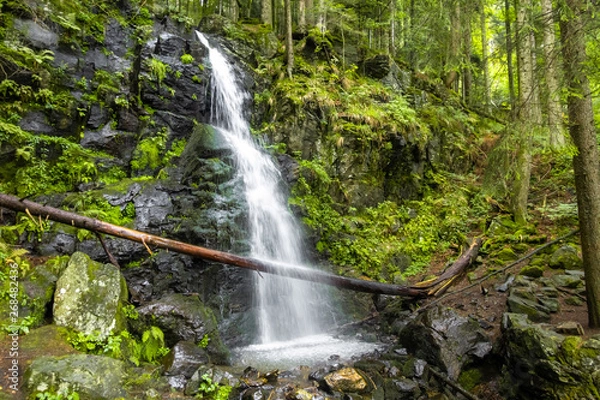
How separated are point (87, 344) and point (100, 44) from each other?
9661mm

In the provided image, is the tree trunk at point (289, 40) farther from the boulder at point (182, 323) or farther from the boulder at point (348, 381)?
the boulder at point (348, 381)

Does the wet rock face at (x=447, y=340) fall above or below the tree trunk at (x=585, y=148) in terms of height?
below

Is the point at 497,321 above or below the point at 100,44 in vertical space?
below

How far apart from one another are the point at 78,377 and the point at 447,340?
18.1ft

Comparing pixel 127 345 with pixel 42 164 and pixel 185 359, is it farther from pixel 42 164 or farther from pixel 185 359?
pixel 42 164

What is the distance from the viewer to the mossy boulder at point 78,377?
3.69 meters

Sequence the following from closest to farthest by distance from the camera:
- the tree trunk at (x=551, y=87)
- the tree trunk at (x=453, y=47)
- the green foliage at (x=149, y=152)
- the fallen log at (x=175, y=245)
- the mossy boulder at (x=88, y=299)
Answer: the mossy boulder at (x=88, y=299) < the tree trunk at (x=551, y=87) < the fallen log at (x=175, y=245) < the tree trunk at (x=453, y=47) < the green foliage at (x=149, y=152)

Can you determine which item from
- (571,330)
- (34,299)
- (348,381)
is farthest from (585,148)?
(34,299)

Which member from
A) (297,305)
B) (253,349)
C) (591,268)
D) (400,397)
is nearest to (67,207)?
(253,349)

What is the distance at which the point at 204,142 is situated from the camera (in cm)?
934

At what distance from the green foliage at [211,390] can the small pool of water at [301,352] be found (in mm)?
1263

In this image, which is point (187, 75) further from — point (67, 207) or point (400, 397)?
point (400, 397)

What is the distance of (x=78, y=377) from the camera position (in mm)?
3859

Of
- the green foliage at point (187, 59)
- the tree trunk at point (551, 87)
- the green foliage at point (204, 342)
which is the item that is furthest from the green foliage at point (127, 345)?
the green foliage at point (187, 59)
